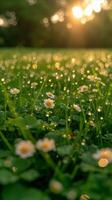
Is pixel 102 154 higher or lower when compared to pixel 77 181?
higher

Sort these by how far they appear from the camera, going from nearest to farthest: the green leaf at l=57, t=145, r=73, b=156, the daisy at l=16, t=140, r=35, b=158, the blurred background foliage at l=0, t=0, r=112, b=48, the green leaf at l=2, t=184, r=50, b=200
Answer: the green leaf at l=2, t=184, r=50, b=200 < the daisy at l=16, t=140, r=35, b=158 < the green leaf at l=57, t=145, r=73, b=156 < the blurred background foliage at l=0, t=0, r=112, b=48

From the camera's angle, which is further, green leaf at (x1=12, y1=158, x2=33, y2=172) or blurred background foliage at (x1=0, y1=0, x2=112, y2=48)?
blurred background foliage at (x1=0, y1=0, x2=112, y2=48)

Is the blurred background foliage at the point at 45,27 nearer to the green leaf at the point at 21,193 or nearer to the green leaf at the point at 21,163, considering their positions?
the green leaf at the point at 21,163

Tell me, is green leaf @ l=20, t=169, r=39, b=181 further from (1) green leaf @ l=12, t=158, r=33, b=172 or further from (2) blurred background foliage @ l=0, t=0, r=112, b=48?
(2) blurred background foliage @ l=0, t=0, r=112, b=48

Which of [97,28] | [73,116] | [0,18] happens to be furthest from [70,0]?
[73,116]

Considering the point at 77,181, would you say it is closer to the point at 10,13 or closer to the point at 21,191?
the point at 21,191

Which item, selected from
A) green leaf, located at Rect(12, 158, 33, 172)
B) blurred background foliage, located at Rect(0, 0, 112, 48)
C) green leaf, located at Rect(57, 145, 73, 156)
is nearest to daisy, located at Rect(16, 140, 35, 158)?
green leaf, located at Rect(12, 158, 33, 172)

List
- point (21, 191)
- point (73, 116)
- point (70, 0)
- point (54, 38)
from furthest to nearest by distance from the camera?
point (70, 0) < point (54, 38) < point (73, 116) < point (21, 191)

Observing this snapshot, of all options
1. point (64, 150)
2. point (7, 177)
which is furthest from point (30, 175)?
point (64, 150)

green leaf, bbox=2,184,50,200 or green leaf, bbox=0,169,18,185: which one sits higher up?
green leaf, bbox=0,169,18,185
